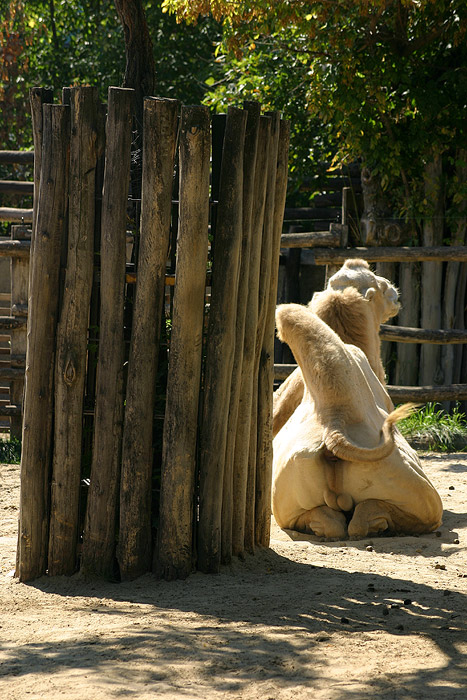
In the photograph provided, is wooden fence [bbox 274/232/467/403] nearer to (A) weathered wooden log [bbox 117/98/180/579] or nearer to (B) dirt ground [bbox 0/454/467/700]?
(B) dirt ground [bbox 0/454/467/700]

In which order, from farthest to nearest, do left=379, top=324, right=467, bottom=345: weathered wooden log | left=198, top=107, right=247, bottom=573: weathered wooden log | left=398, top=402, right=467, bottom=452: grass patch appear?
left=379, top=324, right=467, bottom=345: weathered wooden log
left=398, top=402, right=467, bottom=452: grass patch
left=198, top=107, right=247, bottom=573: weathered wooden log

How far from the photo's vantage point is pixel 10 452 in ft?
27.3

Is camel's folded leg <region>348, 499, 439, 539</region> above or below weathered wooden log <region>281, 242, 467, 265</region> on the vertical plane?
below

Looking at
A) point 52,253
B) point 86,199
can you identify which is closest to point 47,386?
point 52,253

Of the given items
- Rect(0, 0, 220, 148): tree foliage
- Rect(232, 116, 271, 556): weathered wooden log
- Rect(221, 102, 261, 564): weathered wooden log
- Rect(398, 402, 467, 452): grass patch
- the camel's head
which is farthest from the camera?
Rect(0, 0, 220, 148): tree foliage

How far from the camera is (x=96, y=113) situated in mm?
4125

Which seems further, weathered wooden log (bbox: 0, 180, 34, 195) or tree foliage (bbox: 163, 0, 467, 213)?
weathered wooden log (bbox: 0, 180, 34, 195)

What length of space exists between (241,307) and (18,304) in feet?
17.2

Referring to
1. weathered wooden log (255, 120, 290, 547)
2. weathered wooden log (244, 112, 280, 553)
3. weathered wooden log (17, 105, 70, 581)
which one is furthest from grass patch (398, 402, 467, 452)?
weathered wooden log (17, 105, 70, 581)

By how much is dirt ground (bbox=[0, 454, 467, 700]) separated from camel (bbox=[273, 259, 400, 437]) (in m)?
1.72

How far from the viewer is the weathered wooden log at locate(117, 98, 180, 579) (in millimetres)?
4070

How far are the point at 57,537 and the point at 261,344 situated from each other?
56.4 inches

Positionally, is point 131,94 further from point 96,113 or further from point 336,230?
point 336,230

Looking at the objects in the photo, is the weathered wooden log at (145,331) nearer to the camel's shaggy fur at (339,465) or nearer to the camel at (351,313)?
the camel's shaggy fur at (339,465)
